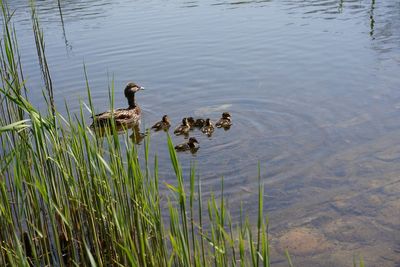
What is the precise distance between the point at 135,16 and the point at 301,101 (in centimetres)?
1108

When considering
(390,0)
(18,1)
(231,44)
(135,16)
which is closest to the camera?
(231,44)

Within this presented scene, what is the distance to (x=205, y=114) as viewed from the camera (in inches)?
387

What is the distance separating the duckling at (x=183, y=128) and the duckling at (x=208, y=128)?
0.78ft

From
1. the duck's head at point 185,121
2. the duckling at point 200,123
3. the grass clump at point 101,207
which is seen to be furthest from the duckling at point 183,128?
the grass clump at point 101,207

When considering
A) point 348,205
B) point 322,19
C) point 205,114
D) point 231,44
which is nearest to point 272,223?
point 348,205

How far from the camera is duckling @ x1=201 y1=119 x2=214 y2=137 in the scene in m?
8.91

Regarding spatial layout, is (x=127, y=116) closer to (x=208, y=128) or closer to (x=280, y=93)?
(x=208, y=128)

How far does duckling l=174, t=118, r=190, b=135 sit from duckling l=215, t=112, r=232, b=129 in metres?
0.47

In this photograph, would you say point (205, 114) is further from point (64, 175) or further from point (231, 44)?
point (64, 175)

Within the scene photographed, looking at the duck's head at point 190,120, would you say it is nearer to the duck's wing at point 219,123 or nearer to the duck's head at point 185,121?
the duck's head at point 185,121

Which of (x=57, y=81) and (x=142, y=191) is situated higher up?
(x=142, y=191)

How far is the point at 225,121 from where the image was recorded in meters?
8.89

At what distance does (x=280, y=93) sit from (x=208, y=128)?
198 centimetres

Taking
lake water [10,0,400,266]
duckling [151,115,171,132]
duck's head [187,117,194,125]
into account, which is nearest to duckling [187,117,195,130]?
duck's head [187,117,194,125]
